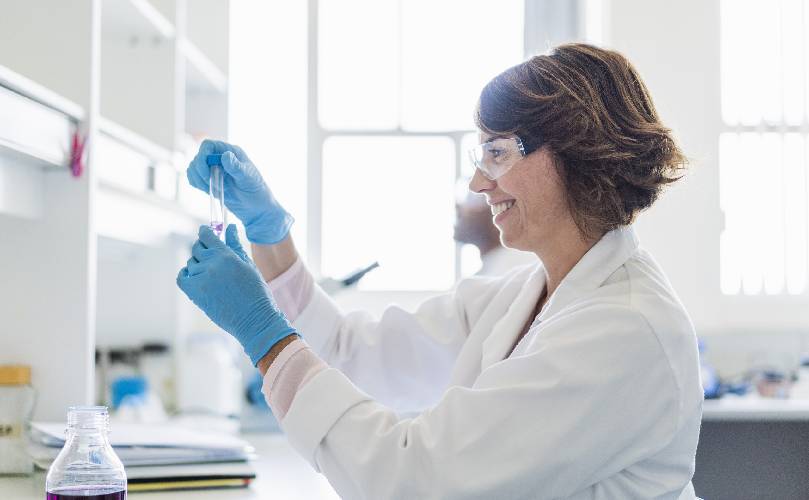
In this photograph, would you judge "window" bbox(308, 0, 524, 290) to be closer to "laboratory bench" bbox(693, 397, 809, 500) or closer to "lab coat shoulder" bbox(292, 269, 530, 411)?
"laboratory bench" bbox(693, 397, 809, 500)

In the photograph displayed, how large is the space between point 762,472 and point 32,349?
69.5 inches

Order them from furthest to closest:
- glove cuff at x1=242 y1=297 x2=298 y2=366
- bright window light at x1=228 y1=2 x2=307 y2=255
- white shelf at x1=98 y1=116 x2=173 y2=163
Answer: bright window light at x1=228 y1=2 x2=307 y2=255 → white shelf at x1=98 y1=116 x2=173 y2=163 → glove cuff at x1=242 y1=297 x2=298 y2=366

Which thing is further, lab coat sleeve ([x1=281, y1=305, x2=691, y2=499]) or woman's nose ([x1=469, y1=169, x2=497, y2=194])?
woman's nose ([x1=469, y1=169, x2=497, y2=194])

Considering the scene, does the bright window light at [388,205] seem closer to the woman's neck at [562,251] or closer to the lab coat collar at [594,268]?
the woman's neck at [562,251]

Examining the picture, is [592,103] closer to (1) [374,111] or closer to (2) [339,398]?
(2) [339,398]

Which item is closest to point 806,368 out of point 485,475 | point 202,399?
point 202,399

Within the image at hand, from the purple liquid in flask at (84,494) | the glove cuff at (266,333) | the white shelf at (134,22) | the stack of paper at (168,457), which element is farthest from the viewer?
the white shelf at (134,22)

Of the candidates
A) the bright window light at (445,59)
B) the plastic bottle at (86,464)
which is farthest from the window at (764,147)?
the plastic bottle at (86,464)

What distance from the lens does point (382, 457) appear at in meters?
1.12

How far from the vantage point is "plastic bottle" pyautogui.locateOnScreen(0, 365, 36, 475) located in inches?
61.2

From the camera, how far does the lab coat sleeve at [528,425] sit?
1.09m

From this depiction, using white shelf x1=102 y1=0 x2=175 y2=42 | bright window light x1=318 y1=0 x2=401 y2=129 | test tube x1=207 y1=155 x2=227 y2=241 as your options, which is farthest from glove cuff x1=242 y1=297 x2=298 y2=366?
bright window light x1=318 y1=0 x2=401 y2=129

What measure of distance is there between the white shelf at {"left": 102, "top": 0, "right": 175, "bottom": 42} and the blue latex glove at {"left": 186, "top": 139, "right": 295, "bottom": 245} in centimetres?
74

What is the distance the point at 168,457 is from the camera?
154 cm
